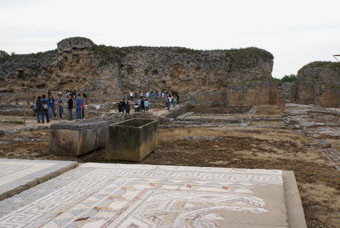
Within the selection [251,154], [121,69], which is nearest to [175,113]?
[251,154]

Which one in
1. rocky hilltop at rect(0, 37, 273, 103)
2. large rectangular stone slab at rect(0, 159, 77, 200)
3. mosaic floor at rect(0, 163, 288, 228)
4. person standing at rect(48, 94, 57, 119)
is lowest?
mosaic floor at rect(0, 163, 288, 228)

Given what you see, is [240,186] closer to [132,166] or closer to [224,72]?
[132,166]

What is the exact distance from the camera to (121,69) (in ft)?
118

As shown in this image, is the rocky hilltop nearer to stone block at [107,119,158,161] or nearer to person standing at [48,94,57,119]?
person standing at [48,94,57,119]

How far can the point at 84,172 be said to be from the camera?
5551 mm

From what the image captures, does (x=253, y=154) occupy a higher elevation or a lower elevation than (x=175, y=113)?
lower

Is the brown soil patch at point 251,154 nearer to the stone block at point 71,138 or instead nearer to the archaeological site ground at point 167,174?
the archaeological site ground at point 167,174

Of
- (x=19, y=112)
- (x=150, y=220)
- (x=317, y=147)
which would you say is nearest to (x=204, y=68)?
Answer: (x=19, y=112)

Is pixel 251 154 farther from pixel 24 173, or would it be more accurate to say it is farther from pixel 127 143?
pixel 24 173

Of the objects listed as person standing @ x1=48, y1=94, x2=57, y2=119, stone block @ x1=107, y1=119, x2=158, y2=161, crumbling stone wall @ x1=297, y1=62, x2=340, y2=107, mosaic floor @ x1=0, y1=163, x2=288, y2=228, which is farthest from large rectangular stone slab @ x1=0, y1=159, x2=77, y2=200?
crumbling stone wall @ x1=297, y1=62, x2=340, y2=107

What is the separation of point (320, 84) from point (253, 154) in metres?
22.2

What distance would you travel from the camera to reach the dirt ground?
16.6 feet

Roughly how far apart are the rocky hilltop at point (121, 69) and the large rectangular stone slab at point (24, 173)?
2889 cm

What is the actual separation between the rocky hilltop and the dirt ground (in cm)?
2253
